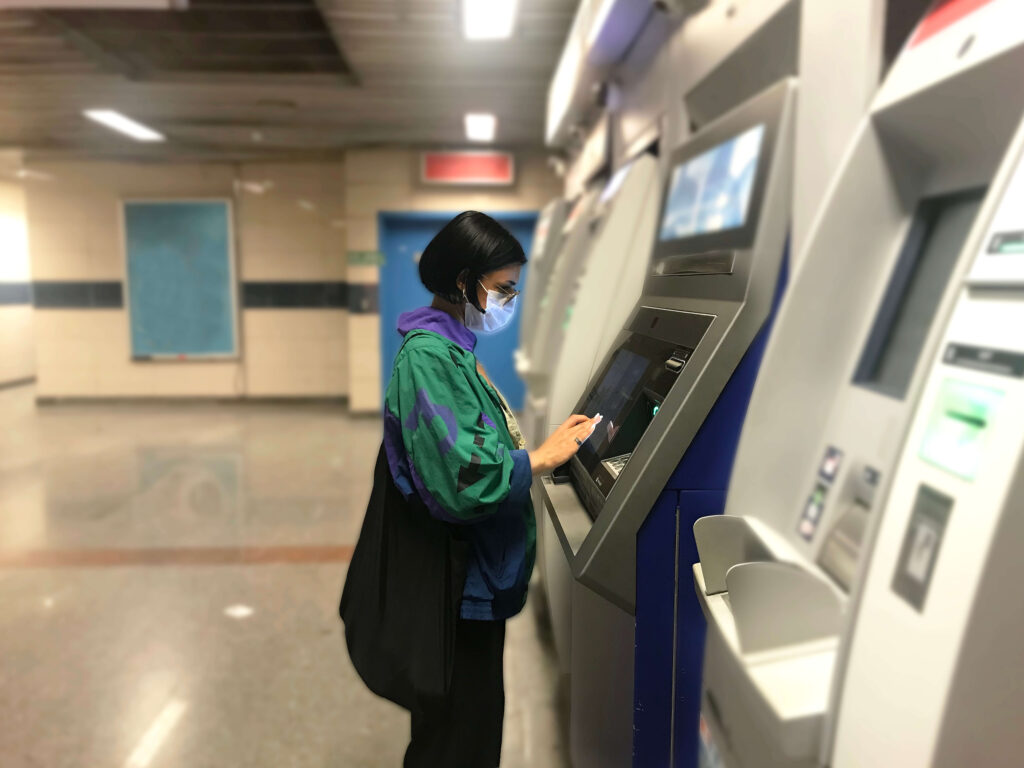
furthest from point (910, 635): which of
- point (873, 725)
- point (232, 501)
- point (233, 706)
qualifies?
point (232, 501)

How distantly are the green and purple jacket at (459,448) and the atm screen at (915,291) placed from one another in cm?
56

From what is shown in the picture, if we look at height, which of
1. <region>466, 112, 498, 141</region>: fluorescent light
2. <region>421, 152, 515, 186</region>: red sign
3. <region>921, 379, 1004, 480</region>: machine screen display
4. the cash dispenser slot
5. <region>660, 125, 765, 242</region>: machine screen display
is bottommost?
<region>921, 379, 1004, 480</region>: machine screen display

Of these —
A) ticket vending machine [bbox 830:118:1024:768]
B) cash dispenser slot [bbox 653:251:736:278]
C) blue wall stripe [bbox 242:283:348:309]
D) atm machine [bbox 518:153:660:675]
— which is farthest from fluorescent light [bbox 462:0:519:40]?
blue wall stripe [bbox 242:283:348:309]

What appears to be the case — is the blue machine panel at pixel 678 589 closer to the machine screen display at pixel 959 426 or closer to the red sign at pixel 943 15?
the red sign at pixel 943 15

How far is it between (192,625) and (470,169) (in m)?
4.70

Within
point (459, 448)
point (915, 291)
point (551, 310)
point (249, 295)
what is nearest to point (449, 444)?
point (459, 448)

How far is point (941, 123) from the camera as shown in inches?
34.4

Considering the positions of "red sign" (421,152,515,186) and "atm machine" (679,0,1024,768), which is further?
"red sign" (421,152,515,186)

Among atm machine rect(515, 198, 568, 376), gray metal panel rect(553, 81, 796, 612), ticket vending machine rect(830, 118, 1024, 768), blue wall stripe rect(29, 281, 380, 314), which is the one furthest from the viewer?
blue wall stripe rect(29, 281, 380, 314)

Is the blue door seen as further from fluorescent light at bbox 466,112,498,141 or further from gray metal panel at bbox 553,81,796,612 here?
Result: gray metal panel at bbox 553,81,796,612

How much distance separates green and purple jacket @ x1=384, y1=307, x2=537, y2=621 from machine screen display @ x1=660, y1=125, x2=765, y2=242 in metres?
0.48

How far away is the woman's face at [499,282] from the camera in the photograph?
1.27 meters

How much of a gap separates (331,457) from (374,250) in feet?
7.29

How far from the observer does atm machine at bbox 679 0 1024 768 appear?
0.72m
